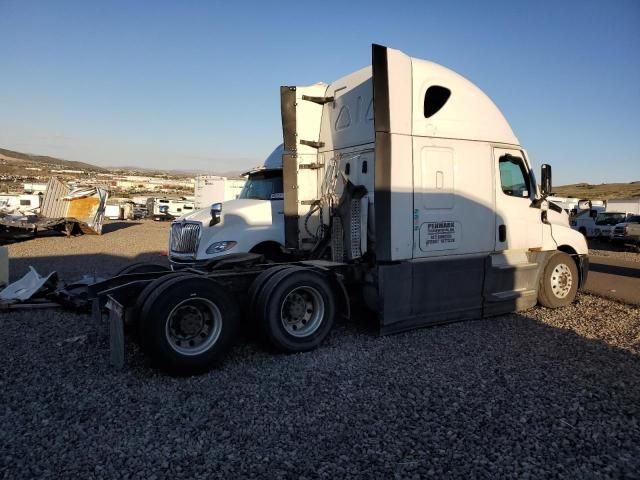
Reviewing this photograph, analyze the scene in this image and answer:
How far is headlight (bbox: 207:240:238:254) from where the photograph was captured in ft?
26.0

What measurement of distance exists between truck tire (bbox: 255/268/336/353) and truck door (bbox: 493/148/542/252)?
3214 mm

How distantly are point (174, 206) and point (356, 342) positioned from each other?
36068 millimetres

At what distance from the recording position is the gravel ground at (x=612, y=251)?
18.6 metres

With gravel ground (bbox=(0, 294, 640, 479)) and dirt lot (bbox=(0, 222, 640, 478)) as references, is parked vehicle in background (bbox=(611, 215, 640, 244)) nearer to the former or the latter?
dirt lot (bbox=(0, 222, 640, 478))

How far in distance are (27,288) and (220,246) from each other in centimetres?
386

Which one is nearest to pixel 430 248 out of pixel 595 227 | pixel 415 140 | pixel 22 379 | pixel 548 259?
pixel 415 140

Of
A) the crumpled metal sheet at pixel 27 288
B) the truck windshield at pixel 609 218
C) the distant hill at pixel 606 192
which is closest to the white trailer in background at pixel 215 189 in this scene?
the crumpled metal sheet at pixel 27 288

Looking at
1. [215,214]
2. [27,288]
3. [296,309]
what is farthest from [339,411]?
[27,288]

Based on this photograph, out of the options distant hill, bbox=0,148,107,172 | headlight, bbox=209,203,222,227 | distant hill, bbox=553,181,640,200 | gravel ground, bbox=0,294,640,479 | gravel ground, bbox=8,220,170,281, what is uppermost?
distant hill, bbox=0,148,107,172

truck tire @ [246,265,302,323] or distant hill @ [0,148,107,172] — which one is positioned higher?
distant hill @ [0,148,107,172]

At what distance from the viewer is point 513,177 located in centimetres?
784

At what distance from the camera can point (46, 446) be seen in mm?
3621

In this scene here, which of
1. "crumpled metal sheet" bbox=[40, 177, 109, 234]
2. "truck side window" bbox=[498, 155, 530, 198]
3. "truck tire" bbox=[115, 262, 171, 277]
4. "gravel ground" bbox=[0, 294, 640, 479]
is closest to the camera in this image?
"gravel ground" bbox=[0, 294, 640, 479]

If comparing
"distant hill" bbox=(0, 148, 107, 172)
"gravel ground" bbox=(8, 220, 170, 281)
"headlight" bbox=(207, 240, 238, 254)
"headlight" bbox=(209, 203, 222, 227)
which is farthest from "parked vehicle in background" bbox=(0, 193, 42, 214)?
"distant hill" bbox=(0, 148, 107, 172)
